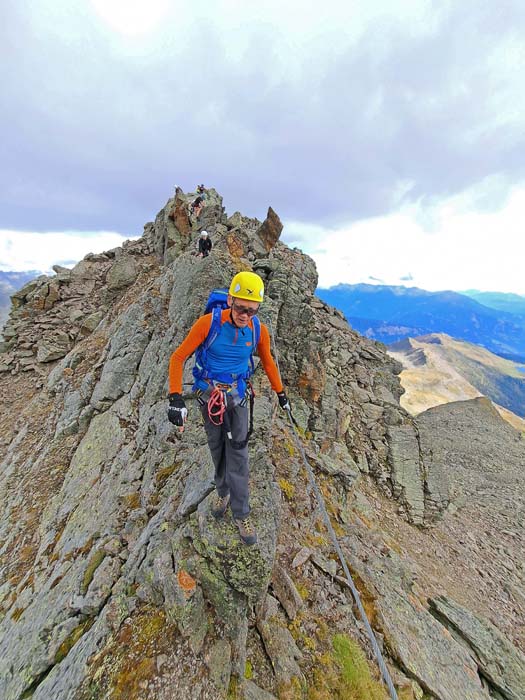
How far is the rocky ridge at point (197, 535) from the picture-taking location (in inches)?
227

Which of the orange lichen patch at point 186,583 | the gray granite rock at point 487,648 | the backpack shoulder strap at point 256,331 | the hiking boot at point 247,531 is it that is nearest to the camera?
the orange lichen patch at point 186,583

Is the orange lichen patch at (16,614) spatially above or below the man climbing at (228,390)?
below

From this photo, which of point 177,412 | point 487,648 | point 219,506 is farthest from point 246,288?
point 487,648

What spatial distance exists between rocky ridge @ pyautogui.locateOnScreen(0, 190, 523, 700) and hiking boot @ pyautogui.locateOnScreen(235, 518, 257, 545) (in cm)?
22

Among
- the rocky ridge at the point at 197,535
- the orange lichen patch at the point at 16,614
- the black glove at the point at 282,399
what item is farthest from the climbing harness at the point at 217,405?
the orange lichen patch at the point at 16,614

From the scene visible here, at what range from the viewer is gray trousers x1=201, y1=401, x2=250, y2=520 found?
6504 millimetres

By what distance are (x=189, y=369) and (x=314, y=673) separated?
8811mm

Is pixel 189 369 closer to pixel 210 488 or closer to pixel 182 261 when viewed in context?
pixel 210 488

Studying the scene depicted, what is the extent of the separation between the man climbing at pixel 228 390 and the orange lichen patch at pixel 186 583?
114 centimetres

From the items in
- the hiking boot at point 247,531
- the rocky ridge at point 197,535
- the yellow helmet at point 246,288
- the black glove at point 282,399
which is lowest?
the rocky ridge at point 197,535

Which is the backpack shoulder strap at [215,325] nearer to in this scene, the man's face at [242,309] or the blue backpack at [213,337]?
the blue backpack at [213,337]

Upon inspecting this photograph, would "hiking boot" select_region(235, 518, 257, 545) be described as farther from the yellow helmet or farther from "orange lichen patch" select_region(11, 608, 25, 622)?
"orange lichen patch" select_region(11, 608, 25, 622)

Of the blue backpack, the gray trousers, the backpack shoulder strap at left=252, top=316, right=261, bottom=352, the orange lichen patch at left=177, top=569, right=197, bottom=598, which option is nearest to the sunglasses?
the blue backpack

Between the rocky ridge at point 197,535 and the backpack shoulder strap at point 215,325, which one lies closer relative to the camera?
the rocky ridge at point 197,535
